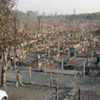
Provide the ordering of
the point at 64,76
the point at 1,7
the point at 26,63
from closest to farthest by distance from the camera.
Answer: the point at 1,7
the point at 64,76
the point at 26,63

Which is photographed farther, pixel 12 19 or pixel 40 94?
pixel 12 19

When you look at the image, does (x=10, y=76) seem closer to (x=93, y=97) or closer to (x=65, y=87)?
(x=65, y=87)

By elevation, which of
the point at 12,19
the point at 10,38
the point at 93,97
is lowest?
the point at 93,97

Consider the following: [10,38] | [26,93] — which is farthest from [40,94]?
[10,38]

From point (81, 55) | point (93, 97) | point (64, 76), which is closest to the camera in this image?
point (93, 97)

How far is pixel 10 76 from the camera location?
14.6 meters

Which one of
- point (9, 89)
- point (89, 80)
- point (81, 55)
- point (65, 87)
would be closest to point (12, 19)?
point (9, 89)

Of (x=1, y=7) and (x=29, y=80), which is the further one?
(x=29, y=80)

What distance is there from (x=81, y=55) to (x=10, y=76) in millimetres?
10457

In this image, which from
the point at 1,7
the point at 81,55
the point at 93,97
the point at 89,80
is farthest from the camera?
the point at 81,55

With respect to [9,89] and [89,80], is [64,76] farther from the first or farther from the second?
[9,89]

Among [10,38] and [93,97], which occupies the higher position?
[10,38]

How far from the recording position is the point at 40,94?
1110cm

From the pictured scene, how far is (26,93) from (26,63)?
319 inches
